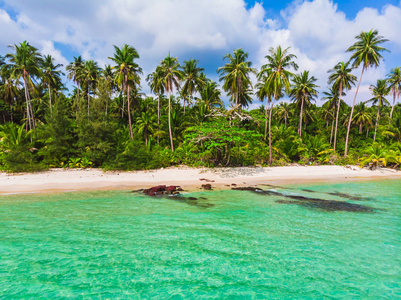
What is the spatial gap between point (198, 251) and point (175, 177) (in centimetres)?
1142

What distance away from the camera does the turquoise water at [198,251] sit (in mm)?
3783

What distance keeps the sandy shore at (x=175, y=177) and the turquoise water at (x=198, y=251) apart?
466 cm

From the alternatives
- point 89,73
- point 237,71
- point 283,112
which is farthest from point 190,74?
point 283,112

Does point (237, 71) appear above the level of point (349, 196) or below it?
above

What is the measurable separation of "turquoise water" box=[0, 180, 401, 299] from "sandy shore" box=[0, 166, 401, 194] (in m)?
4.66

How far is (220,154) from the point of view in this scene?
20.8 meters

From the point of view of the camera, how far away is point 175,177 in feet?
53.8

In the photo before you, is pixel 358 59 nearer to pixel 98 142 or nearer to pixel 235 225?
pixel 235 225

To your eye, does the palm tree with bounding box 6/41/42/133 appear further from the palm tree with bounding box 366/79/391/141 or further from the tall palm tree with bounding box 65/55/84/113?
the palm tree with bounding box 366/79/391/141

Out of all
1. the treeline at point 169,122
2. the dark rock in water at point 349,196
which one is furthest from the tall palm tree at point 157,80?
the dark rock in water at point 349,196

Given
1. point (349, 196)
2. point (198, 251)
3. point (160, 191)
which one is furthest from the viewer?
point (160, 191)

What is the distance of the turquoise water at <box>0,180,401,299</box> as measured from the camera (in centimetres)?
378

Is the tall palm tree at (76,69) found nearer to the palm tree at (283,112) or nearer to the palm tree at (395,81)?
the palm tree at (283,112)

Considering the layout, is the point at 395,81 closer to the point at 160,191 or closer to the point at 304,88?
the point at 304,88
